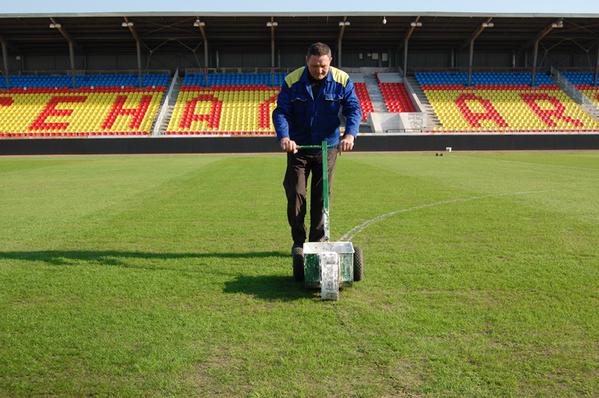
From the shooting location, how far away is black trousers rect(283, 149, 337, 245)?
470 cm

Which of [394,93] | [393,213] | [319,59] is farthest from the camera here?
[394,93]

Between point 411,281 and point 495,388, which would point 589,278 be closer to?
point 411,281

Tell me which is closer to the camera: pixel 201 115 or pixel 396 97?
pixel 201 115

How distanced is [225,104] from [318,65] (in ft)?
104

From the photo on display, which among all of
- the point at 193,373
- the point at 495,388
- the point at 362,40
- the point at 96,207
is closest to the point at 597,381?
the point at 495,388

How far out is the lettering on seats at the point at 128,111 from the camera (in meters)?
32.0

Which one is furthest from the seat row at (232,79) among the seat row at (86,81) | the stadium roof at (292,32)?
the stadium roof at (292,32)

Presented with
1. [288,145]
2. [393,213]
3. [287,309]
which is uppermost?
[288,145]

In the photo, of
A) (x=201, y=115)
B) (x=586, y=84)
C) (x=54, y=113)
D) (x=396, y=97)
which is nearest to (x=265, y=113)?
(x=201, y=115)

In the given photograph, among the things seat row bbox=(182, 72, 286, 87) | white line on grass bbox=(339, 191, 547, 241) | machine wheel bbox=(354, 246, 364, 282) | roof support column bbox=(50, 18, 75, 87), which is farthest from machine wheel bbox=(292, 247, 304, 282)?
roof support column bbox=(50, 18, 75, 87)

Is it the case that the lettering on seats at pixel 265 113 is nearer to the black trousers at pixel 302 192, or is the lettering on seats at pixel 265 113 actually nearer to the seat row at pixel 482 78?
the seat row at pixel 482 78

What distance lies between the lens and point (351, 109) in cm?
464

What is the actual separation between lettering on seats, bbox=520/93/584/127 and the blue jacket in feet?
105

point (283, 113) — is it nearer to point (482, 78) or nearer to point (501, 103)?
point (501, 103)
